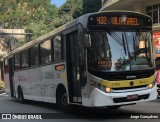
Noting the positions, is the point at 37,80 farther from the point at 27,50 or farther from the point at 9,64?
the point at 9,64

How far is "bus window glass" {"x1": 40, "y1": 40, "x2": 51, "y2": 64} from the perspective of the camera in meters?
15.7

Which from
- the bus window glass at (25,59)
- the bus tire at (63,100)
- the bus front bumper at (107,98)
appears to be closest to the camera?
the bus front bumper at (107,98)

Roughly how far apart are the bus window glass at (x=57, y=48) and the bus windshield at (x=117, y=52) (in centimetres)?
258

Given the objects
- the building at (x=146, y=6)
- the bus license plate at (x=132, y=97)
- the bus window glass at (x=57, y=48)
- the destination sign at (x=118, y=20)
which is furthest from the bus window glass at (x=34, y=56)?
the building at (x=146, y=6)

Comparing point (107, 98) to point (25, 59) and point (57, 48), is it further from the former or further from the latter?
point (25, 59)

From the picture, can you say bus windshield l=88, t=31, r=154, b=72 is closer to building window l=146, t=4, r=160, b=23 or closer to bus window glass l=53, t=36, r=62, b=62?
bus window glass l=53, t=36, r=62, b=62

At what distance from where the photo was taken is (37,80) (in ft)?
57.9

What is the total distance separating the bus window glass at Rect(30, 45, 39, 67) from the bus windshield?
5911 millimetres

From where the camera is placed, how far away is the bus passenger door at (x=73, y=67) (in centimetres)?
1292

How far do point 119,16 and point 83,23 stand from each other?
3.74ft

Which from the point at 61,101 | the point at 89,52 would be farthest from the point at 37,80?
the point at 89,52

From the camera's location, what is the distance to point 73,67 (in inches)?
525

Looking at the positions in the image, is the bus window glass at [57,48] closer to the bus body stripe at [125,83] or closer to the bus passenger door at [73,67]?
the bus passenger door at [73,67]

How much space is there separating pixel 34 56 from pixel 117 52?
6.68m
